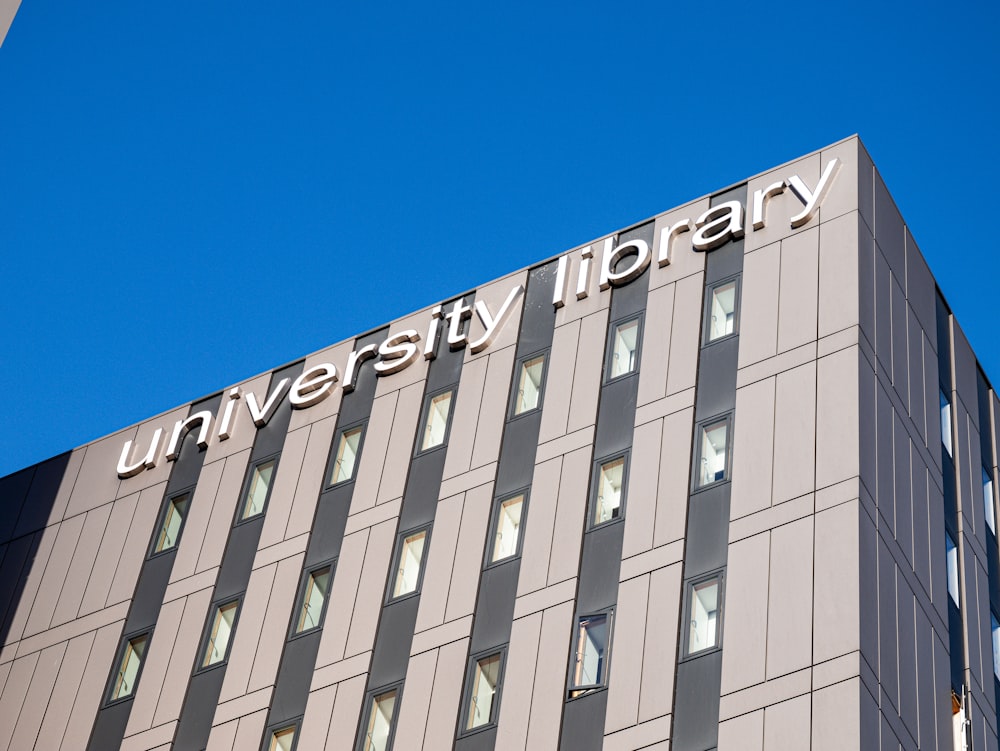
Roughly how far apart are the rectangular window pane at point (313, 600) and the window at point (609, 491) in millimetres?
9252

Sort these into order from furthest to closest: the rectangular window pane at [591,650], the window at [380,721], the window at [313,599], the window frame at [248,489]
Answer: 1. the window frame at [248,489]
2. the window at [313,599]
3. the window at [380,721]
4. the rectangular window pane at [591,650]

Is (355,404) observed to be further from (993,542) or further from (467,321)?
(993,542)

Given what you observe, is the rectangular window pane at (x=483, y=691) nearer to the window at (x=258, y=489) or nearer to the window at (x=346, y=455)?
the window at (x=346, y=455)

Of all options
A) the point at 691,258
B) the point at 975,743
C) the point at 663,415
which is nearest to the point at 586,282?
the point at 691,258

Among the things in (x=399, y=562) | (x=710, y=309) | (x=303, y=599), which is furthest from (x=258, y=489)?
(x=710, y=309)

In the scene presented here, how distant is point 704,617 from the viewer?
4106 cm

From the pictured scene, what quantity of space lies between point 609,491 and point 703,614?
5701 millimetres

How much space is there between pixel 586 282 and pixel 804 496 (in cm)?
1318

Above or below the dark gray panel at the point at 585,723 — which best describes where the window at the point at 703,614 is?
above

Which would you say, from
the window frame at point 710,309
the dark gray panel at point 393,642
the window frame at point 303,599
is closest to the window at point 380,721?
the dark gray panel at point 393,642

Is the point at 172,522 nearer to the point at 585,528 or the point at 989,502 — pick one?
the point at 585,528

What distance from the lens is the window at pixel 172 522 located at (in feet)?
182

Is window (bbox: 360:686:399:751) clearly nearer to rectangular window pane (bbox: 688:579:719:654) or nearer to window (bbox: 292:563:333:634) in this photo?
window (bbox: 292:563:333:634)

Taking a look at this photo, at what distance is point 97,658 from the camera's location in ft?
175
